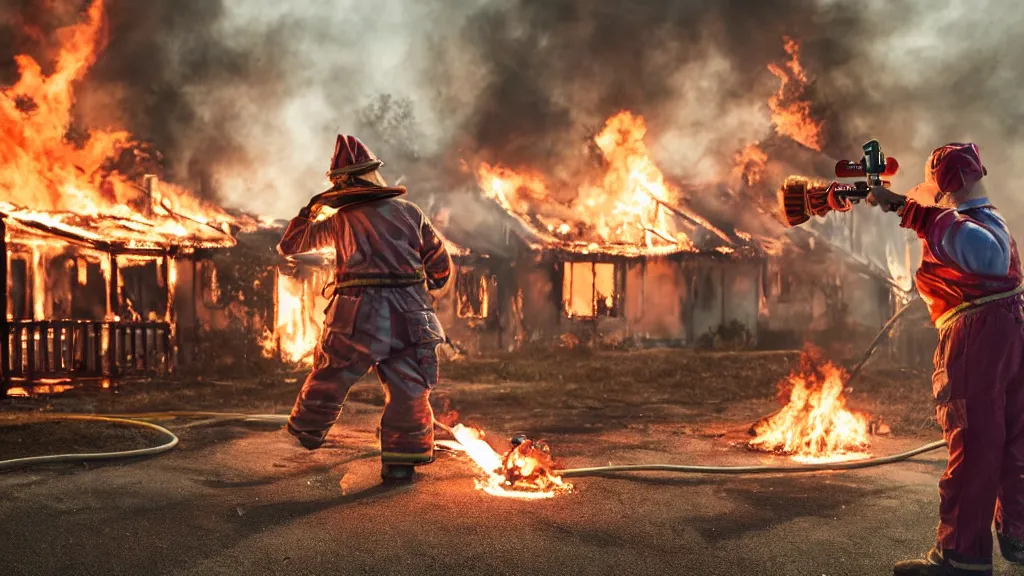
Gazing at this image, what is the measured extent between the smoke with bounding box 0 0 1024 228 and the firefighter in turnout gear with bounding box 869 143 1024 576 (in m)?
14.1

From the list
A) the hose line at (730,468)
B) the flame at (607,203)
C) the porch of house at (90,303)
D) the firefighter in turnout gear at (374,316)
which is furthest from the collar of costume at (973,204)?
the flame at (607,203)

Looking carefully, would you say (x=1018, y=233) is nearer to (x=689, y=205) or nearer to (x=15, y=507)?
(x=689, y=205)

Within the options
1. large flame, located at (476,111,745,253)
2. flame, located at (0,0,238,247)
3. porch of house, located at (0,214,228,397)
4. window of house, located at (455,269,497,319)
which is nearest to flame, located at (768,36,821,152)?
large flame, located at (476,111,745,253)

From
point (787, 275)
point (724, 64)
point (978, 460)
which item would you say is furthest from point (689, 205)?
point (978, 460)

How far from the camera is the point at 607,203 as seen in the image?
17.4 m

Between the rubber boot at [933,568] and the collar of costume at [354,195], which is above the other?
the collar of costume at [354,195]

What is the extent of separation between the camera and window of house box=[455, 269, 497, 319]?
16.2m

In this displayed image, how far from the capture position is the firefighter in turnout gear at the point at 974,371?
10.7ft

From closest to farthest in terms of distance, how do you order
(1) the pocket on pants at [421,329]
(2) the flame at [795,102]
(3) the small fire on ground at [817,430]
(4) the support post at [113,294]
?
(1) the pocket on pants at [421,329], (3) the small fire on ground at [817,430], (4) the support post at [113,294], (2) the flame at [795,102]

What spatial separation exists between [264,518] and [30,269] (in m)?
12.4

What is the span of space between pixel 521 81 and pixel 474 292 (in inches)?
244

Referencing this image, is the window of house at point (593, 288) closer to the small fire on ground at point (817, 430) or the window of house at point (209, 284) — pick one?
the window of house at point (209, 284)

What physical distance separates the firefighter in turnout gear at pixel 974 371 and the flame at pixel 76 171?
36.8ft

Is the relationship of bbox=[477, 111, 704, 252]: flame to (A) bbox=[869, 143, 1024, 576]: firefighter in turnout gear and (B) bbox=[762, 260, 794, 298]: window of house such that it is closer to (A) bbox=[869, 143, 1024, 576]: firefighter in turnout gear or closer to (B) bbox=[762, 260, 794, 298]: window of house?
(B) bbox=[762, 260, 794, 298]: window of house
